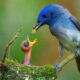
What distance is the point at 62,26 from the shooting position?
5145mm

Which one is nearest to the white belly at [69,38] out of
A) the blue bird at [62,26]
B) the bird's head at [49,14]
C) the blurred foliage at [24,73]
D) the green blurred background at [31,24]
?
the blue bird at [62,26]

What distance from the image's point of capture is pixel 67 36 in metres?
5.07

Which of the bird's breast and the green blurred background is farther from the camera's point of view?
the green blurred background

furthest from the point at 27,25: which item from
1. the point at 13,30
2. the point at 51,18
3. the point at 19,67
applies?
the point at 19,67

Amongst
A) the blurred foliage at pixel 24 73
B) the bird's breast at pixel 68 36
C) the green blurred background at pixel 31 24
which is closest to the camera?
the blurred foliage at pixel 24 73

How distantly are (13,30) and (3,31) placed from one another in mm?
187

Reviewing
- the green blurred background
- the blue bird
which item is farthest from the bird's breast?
the green blurred background

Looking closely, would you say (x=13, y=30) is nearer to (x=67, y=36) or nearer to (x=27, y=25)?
(x=27, y=25)

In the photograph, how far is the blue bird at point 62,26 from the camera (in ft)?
16.7

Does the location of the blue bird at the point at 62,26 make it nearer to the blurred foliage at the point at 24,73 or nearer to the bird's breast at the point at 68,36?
the bird's breast at the point at 68,36

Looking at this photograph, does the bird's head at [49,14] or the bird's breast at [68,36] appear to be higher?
the bird's head at [49,14]

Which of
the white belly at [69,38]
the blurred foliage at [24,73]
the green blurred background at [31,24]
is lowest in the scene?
the blurred foliage at [24,73]

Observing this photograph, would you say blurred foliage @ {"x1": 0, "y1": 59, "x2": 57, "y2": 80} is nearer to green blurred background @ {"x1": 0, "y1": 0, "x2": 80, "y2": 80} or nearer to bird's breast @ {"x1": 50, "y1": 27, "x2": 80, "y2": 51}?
bird's breast @ {"x1": 50, "y1": 27, "x2": 80, "y2": 51}

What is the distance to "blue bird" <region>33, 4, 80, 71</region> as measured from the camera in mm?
5078
